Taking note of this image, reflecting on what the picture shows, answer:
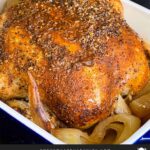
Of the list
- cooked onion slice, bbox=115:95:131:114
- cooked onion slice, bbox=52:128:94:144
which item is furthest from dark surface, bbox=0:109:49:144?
cooked onion slice, bbox=115:95:131:114

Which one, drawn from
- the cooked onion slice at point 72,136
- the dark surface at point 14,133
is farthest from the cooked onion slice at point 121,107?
the dark surface at point 14,133

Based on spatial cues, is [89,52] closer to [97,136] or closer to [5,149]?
[97,136]

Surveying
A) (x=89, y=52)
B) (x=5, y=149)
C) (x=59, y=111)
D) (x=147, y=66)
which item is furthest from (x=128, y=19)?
(x=5, y=149)

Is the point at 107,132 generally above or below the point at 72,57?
below

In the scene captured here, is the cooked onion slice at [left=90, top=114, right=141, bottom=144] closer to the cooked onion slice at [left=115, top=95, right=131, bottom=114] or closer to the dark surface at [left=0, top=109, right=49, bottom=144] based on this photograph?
the cooked onion slice at [left=115, top=95, right=131, bottom=114]

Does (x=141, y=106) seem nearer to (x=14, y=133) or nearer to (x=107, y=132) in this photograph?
(x=107, y=132)

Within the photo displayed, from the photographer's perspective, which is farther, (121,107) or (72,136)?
(121,107)

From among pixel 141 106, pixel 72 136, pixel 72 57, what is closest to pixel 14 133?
pixel 72 136
